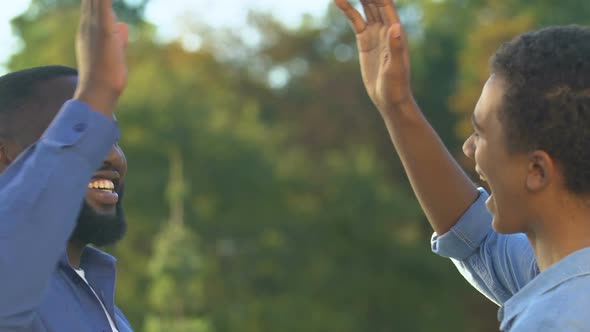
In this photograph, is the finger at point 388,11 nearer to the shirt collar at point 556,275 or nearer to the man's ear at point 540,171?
the man's ear at point 540,171

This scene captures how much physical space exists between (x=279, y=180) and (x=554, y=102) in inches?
860

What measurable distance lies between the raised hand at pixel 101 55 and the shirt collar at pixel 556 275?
903mm

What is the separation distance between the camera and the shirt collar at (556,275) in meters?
2.21

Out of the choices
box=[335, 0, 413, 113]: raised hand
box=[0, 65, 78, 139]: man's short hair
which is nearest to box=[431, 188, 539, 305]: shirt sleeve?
box=[335, 0, 413, 113]: raised hand

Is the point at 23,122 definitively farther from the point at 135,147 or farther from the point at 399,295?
the point at 399,295

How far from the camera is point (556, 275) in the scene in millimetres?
2225

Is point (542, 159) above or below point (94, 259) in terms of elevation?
above

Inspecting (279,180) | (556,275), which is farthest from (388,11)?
(279,180)

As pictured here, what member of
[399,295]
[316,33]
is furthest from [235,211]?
[316,33]

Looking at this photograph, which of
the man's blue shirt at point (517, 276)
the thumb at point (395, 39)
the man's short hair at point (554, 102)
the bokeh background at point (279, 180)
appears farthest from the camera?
the bokeh background at point (279, 180)

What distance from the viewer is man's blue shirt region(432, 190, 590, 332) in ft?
6.95

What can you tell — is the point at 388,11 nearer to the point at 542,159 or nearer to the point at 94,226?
the point at 542,159

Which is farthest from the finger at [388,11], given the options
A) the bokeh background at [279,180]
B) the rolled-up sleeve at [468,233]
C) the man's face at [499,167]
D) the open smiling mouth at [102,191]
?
the bokeh background at [279,180]

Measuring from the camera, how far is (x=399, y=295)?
24359 mm
